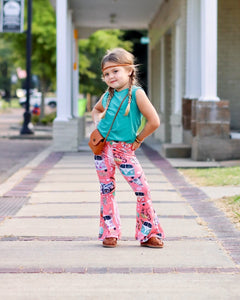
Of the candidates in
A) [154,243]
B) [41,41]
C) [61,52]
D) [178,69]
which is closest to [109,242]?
[154,243]

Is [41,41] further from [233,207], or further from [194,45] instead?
[233,207]

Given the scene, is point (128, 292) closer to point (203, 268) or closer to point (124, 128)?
point (203, 268)

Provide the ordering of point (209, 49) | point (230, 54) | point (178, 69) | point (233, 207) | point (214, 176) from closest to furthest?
1. point (233, 207)
2. point (214, 176)
3. point (209, 49)
4. point (230, 54)
5. point (178, 69)

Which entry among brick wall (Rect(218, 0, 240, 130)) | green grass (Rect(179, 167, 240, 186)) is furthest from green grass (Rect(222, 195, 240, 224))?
brick wall (Rect(218, 0, 240, 130))

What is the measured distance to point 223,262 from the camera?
18.0 feet

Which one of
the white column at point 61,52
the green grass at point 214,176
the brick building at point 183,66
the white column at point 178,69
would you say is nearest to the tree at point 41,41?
the brick building at point 183,66

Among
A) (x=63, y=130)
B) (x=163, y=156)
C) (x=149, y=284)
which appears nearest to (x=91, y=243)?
(x=149, y=284)

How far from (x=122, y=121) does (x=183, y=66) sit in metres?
12.3

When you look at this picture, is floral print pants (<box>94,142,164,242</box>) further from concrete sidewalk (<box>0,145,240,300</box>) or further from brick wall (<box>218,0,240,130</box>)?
brick wall (<box>218,0,240,130</box>)

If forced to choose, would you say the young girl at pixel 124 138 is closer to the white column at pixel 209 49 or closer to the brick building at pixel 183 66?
the brick building at pixel 183 66

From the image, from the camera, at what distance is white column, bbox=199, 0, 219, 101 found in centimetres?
1429

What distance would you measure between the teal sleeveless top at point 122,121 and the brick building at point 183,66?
7967 millimetres

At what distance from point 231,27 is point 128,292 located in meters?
13.8

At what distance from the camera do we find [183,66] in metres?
18.0
